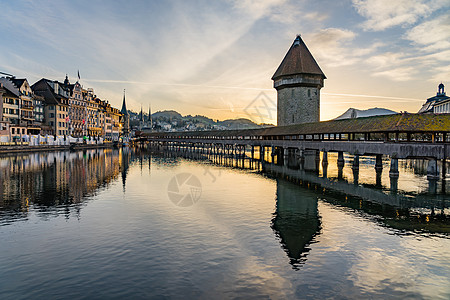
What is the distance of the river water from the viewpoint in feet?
30.0

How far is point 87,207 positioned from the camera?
19.0 meters

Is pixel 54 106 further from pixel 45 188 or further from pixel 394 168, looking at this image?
pixel 394 168

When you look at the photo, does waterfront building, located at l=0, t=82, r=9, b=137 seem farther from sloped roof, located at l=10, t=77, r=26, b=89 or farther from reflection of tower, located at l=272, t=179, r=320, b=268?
reflection of tower, located at l=272, t=179, r=320, b=268

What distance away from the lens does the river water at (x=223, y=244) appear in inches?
360

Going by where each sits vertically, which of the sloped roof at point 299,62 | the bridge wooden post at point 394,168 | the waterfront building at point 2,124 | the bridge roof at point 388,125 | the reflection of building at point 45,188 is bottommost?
the reflection of building at point 45,188

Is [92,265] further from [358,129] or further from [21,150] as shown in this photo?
[21,150]

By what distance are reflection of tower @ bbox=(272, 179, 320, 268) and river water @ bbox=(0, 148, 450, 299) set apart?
2.6 inches

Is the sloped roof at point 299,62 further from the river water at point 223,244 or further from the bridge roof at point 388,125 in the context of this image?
the river water at point 223,244

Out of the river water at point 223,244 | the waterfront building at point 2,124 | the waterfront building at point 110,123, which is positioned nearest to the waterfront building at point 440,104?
the river water at point 223,244

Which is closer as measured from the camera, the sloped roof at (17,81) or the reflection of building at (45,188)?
the reflection of building at (45,188)

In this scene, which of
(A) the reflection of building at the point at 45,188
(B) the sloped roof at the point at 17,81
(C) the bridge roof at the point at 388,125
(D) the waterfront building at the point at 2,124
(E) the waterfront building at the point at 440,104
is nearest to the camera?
(A) the reflection of building at the point at 45,188

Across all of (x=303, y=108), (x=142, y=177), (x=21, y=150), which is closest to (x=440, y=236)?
(x=142, y=177)

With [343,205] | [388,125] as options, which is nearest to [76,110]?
[388,125]

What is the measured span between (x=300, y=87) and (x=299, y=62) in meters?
5.65
